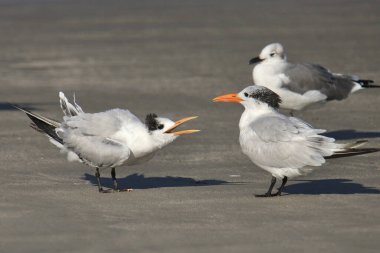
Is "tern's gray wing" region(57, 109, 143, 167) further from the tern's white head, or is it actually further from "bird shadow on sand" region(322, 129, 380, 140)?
the tern's white head

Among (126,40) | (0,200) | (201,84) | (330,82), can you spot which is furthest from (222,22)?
(0,200)

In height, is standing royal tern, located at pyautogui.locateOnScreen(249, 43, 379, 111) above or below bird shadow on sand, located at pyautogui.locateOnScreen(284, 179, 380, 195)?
above

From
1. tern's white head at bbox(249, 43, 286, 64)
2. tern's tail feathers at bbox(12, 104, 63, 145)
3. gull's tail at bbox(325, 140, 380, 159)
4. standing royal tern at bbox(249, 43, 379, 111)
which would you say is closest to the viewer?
gull's tail at bbox(325, 140, 380, 159)

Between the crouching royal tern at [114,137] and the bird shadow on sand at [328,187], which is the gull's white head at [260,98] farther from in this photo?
the bird shadow on sand at [328,187]

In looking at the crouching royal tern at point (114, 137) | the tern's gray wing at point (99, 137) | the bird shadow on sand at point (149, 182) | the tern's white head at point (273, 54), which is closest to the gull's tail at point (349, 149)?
the crouching royal tern at point (114, 137)

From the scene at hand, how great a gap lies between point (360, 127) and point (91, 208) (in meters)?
4.92

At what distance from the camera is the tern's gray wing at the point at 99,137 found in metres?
8.84

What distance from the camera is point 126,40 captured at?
60.8 feet

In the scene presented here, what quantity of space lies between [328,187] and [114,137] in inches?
68.3

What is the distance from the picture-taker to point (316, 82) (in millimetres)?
12609

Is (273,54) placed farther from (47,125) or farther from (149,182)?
(47,125)

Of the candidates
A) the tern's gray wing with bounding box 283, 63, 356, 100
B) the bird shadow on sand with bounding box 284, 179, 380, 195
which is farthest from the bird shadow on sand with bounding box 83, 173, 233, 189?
the tern's gray wing with bounding box 283, 63, 356, 100

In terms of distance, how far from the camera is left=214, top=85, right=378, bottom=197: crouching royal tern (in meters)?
8.41

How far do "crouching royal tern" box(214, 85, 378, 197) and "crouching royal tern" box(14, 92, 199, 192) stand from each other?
0.48 metres
